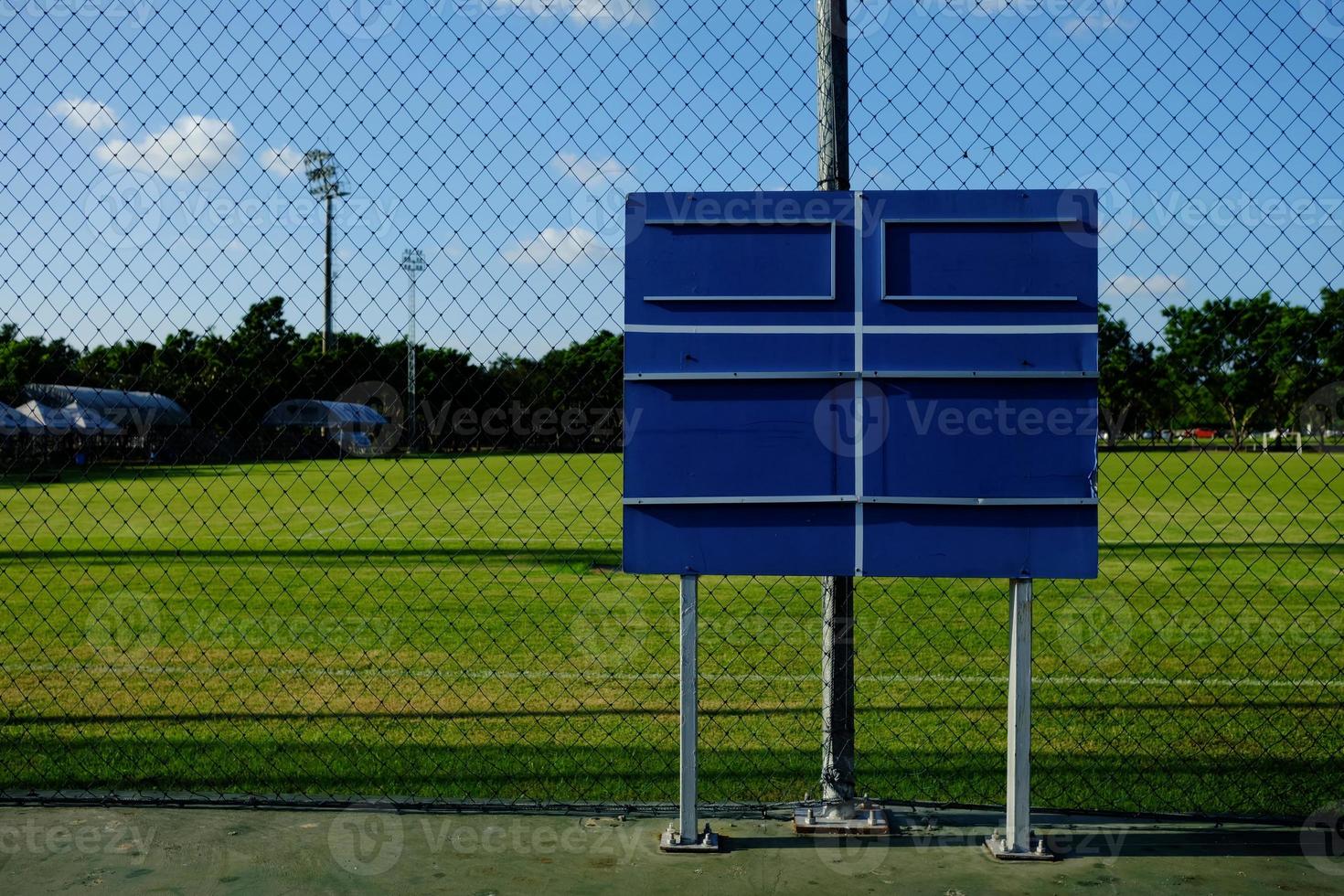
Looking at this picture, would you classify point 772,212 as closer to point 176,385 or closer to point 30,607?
point 30,607

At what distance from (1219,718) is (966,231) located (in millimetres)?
3495

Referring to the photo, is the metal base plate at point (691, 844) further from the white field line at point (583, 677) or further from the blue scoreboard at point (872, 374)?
the white field line at point (583, 677)

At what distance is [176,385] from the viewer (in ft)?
174

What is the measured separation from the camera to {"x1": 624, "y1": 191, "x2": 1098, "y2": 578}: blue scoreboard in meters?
3.73

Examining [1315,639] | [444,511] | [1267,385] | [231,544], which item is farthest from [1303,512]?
[1267,385]

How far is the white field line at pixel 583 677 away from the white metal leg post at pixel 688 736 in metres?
2.95

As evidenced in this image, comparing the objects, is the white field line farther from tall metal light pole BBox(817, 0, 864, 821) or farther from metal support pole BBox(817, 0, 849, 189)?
metal support pole BBox(817, 0, 849, 189)

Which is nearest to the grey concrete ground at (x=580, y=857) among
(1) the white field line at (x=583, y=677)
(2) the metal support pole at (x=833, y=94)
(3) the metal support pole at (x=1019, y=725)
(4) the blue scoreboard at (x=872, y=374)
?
(3) the metal support pole at (x=1019, y=725)

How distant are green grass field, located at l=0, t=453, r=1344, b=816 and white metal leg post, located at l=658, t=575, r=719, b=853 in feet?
2.70

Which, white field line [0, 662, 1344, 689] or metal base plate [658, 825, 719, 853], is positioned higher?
white field line [0, 662, 1344, 689]

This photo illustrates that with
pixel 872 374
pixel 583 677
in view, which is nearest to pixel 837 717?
pixel 872 374

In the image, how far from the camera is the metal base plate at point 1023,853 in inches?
148

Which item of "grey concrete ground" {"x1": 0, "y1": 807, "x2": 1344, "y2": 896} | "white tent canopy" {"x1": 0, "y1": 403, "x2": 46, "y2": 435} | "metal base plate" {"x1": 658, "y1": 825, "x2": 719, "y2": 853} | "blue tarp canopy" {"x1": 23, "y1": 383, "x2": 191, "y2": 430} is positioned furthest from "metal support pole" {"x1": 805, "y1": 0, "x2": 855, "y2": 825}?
"blue tarp canopy" {"x1": 23, "y1": 383, "x2": 191, "y2": 430}

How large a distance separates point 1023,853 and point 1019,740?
1.25 feet
